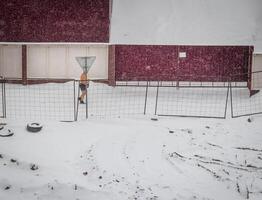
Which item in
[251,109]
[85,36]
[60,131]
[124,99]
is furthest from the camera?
[85,36]

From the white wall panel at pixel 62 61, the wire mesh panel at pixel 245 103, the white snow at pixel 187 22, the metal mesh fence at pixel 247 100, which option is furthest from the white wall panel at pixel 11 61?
the wire mesh panel at pixel 245 103

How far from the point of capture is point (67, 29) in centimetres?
Result: 2028

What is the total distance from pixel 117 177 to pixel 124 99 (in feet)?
34.6

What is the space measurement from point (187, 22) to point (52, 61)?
→ 8.73 meters

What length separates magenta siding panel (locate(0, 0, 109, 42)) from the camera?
20.2 metres

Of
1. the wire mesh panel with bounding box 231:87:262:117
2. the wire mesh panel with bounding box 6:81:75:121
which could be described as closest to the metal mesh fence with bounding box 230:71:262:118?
the wire mesh panel with bounding box 231:87:262:117

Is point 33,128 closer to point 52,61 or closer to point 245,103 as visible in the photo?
point 245,103

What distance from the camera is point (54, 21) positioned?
67.2ft

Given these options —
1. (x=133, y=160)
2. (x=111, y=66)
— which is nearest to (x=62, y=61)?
(x=111, y=66)

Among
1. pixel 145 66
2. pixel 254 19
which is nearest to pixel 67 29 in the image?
pixel 145 66

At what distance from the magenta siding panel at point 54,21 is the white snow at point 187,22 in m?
1.61

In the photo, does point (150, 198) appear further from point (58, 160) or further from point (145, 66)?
point (145, 66)

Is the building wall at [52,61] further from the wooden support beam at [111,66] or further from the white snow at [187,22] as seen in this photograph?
the white snow at [187,22]

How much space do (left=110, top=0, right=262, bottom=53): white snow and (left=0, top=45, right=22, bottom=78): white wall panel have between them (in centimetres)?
692
